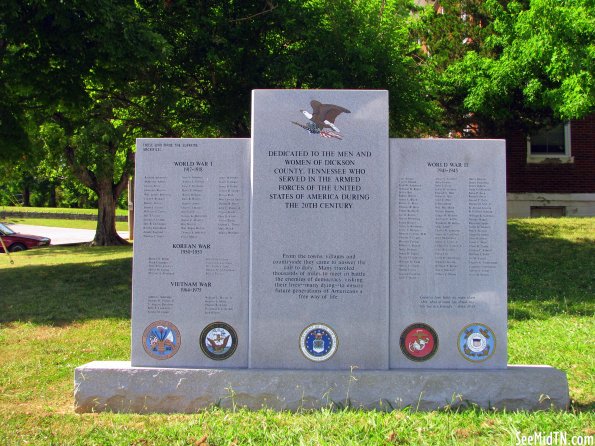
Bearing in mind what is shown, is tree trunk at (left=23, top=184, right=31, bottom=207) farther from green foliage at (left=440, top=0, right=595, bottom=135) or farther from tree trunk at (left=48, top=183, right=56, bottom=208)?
green foliage at (left=440, top=0, right=595, bottom=135)

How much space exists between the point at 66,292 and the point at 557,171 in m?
14.4

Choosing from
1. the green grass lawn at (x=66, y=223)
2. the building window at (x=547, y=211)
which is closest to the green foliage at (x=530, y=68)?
the building window at (x=547, y=211)

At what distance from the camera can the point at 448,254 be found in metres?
5.74

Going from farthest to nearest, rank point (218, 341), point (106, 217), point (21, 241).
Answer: point (21, 241) → point (106, 217) → point (218, 341)

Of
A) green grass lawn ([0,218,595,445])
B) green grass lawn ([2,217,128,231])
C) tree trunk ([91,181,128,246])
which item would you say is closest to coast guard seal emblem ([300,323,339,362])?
green grass lawn ([0,218,595,445])

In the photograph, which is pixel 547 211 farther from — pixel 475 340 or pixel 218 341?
pixel 218 341

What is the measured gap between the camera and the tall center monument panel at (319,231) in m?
5.62

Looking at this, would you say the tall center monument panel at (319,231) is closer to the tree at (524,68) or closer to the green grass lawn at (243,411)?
the green grass lawn at (243,411)

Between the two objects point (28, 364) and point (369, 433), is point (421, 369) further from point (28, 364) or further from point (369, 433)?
point (28, 364)

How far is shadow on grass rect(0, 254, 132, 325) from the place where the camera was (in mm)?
10156

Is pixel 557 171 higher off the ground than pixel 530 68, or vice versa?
pixel 530 68

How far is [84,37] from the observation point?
11766 millimetres

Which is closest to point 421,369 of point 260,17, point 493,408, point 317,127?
point 493,408

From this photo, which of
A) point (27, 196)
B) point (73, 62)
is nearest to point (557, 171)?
point (73, 62)
